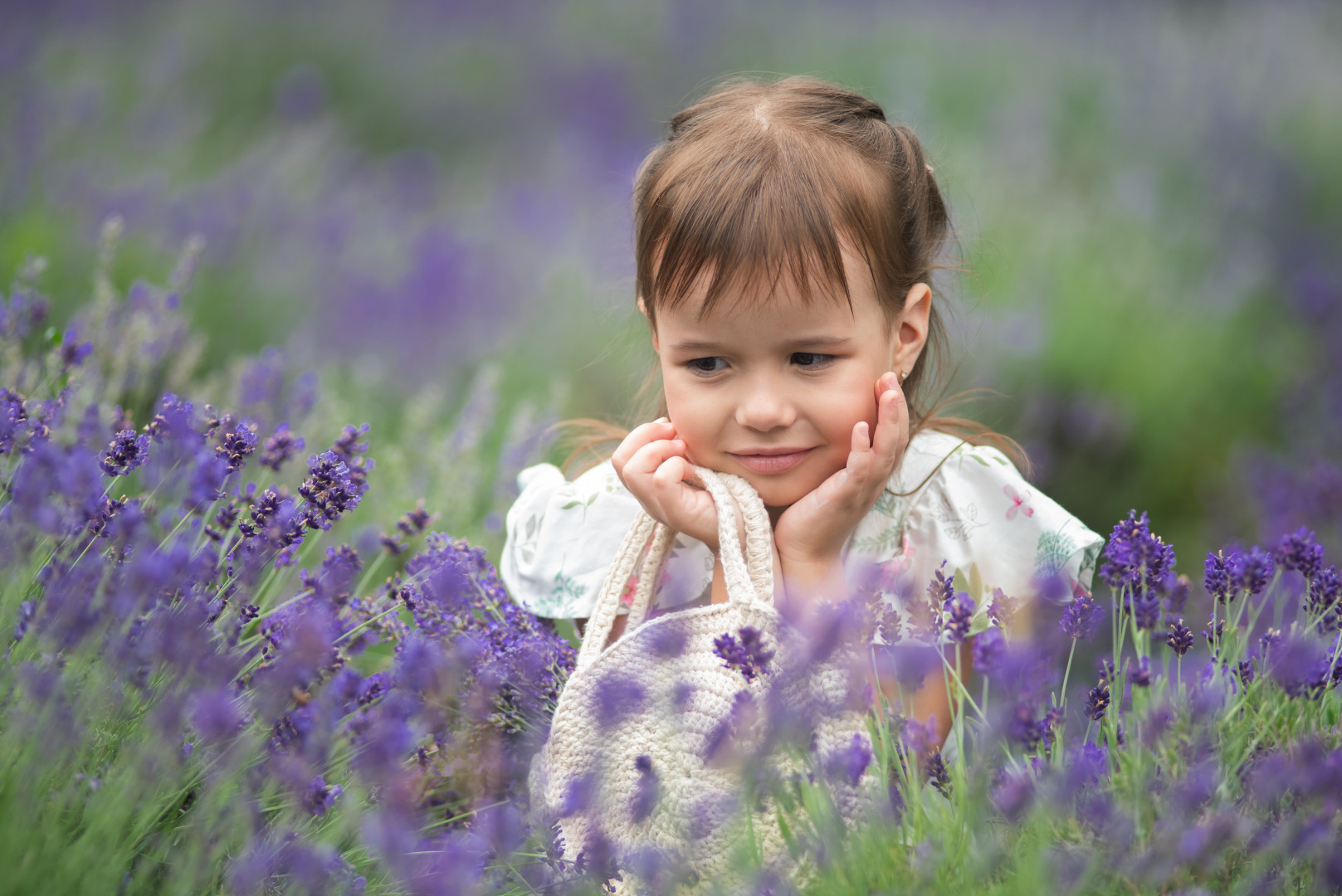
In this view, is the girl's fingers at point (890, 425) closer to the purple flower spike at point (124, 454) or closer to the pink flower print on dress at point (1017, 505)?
the pink flower print on dress at point (1017, 505)

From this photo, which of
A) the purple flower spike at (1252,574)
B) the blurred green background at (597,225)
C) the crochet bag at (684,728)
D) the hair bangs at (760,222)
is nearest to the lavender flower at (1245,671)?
the purple flower spike at (1252,574)

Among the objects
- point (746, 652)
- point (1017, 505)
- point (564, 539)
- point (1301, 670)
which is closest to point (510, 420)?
point (564, 539)

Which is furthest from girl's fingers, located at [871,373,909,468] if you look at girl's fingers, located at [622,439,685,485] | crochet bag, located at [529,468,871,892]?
girl's fingers, located at [622,439,685,485]

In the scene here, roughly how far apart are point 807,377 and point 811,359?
0.13 ft

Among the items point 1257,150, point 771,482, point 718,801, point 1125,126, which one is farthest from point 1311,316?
point 718,801

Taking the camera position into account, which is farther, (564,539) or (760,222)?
(564,539)

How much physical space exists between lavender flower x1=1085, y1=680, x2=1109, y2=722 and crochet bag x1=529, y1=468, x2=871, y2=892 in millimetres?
322

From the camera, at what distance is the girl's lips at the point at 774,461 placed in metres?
1.92

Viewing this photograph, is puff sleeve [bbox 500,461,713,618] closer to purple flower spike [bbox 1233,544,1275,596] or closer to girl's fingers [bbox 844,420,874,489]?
girl's fingers [bbox 844,420,874,489]

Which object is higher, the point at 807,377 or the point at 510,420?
the point at 807,377

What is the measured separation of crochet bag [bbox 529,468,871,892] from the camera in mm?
1529

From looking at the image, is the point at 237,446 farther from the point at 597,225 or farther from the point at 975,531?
the point at 597,225

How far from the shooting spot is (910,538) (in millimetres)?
2078

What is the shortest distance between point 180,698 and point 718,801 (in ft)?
2.29
